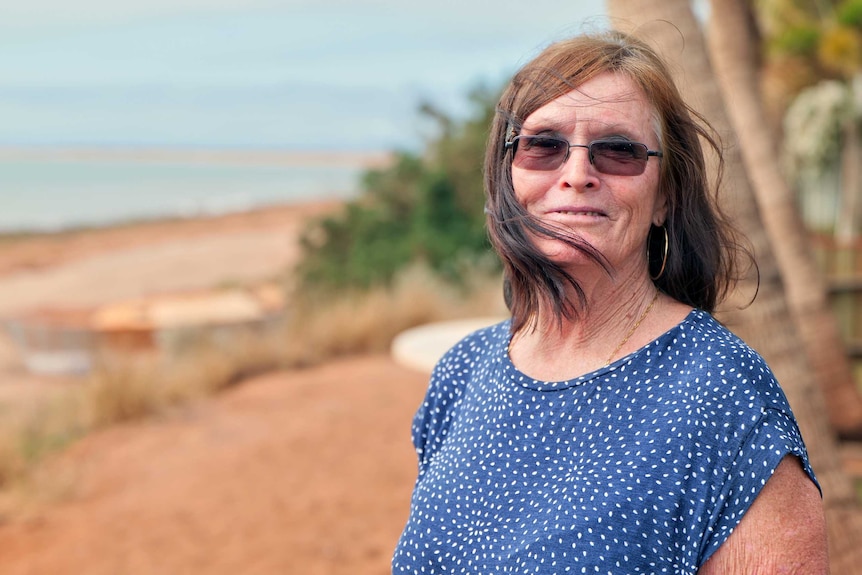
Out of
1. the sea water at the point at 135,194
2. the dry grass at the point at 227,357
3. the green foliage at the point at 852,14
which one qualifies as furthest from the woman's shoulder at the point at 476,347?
the sea water at the point at 135,194

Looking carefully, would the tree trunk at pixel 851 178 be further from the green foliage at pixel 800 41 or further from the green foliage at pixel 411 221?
the green foliage at pixel 411 221

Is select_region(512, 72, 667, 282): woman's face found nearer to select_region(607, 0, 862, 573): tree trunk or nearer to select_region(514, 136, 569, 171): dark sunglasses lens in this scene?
select_region(514, 136, 569, 171): dark sunglasses lens

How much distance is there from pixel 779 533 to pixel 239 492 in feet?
18.6

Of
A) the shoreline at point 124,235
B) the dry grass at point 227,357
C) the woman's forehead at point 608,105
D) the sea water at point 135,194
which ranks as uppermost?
the woman's forehead at point 608,105

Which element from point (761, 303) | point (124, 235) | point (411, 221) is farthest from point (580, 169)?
point (124, 235)

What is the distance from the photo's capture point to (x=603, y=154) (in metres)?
1.77

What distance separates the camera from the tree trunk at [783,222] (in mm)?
5535

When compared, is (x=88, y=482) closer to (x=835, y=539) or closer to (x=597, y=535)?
(x=835, y=539)

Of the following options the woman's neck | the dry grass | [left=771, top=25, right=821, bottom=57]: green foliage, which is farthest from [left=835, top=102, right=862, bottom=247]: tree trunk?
the woman's neck

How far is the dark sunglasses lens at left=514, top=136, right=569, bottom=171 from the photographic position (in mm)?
1811

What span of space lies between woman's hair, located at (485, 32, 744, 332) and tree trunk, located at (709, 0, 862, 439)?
3785mm

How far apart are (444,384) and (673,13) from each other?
1.95m

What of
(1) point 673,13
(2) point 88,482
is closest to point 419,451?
(1) point 673,13

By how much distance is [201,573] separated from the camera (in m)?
5.51
